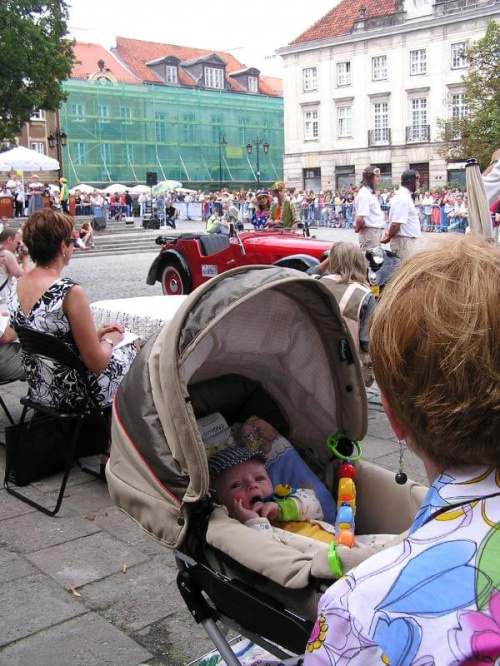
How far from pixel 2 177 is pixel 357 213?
48.8m

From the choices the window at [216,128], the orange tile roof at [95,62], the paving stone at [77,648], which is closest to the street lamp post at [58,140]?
the window at [216,128]

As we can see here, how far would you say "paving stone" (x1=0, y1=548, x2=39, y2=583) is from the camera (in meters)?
3.53

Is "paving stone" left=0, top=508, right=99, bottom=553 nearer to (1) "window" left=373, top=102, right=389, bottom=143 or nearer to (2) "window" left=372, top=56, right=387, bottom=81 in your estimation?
(1) "window" left=373, top=102, right=389, bottom=143

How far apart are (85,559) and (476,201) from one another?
12.3ft

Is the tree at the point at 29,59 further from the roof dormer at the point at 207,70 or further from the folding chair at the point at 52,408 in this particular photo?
the roof dormer at the point at 207,70

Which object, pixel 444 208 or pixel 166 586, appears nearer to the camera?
pixel 166 586

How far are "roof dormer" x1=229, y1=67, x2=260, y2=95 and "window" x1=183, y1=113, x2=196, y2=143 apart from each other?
1642 cm

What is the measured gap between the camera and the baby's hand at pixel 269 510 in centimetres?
278

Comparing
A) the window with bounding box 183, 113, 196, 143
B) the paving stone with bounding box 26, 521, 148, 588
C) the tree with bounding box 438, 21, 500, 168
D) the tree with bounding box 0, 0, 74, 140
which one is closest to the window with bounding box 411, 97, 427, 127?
the window with bounding box 183, 113, 196, 143

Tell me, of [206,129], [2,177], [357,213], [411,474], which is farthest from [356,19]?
[411,474]

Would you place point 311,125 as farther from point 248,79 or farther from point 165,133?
point 248,79

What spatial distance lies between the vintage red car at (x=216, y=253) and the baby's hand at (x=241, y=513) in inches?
276

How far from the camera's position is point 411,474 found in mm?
4793

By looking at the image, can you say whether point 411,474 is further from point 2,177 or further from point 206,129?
point 206,129
